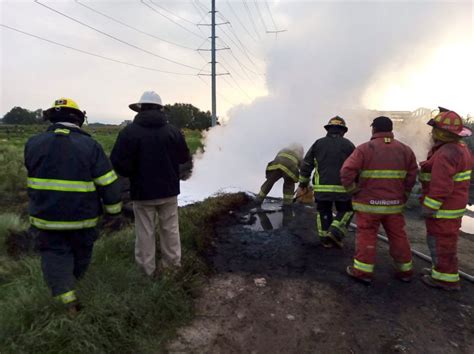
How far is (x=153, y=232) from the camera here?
3.70m

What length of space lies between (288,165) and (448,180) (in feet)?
12.9

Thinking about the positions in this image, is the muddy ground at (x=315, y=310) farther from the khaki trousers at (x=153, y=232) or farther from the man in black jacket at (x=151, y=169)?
the man in black jacket at (x=151, y=169)

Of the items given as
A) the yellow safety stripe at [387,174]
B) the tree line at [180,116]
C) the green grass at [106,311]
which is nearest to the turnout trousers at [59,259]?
the green grass at [106,311]

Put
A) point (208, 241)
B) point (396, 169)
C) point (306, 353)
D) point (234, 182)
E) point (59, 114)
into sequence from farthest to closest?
point (234, 182), point (208, 241), point (396, 169), point (59, 114), point (306, 353)

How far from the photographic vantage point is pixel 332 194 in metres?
4.89

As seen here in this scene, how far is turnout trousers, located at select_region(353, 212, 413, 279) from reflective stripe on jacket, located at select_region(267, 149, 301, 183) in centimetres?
340

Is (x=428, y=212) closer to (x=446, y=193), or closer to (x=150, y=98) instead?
(x=446, y=193)

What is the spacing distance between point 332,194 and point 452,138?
65.7 inches

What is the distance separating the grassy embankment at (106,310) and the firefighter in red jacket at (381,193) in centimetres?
195

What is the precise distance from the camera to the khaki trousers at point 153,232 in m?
3.65

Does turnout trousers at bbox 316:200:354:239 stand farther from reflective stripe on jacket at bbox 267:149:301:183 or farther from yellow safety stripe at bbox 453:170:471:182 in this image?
reflective stripe on jacket at bbox 267:149:301:183

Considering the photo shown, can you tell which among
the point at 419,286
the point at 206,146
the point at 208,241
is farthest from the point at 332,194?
the point at 206,146

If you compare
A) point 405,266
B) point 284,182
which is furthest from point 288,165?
point 405,266

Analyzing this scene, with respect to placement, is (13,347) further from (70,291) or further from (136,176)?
(136,176)
